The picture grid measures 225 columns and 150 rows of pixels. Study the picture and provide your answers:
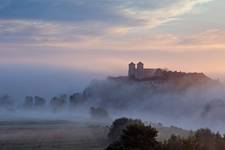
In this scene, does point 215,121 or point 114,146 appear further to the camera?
point 215,121

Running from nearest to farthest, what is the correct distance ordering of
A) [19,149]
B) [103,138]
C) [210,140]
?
1. [210,140]
2. [19,149]
3. [103,138]

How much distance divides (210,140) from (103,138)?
43.5 meters

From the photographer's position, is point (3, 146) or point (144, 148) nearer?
point (144, 148)

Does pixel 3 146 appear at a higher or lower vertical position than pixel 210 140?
lower

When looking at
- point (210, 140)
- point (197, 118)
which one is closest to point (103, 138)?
point (210, 140)

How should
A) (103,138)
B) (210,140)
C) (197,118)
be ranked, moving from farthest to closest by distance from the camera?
(197,118), (103,138), (210,140)

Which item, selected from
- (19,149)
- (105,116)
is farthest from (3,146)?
(105,116)

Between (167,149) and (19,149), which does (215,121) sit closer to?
(19,149)

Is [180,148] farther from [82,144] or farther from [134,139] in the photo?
[82,144]

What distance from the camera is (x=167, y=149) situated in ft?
148

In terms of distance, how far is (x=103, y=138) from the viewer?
3745 inches

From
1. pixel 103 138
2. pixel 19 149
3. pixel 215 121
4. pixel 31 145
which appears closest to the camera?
pixel 19 149

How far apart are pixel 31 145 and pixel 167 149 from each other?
42.6m

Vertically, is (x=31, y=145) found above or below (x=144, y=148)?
below
